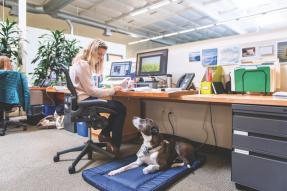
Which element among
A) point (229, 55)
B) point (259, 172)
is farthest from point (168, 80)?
point (259, 172)

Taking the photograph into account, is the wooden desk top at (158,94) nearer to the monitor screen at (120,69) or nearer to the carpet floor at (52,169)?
the carpet floor at (52,169)

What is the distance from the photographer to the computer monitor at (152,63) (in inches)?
86.0

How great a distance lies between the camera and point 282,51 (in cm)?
172

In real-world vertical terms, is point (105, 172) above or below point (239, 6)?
below

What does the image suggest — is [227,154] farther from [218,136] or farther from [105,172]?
[105,172]

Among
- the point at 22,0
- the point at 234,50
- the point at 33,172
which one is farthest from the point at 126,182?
the point at 22,0

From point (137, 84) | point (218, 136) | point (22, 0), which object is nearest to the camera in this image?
point (218, 136)

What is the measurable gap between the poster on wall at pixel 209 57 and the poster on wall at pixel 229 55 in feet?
0.19

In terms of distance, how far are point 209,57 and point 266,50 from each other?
0.54m

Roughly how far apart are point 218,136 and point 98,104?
1.34 m

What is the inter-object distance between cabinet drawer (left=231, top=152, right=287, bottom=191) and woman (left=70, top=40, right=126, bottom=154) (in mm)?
1007

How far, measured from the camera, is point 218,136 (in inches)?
86.2

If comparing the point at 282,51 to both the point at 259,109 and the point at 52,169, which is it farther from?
the point at 52,169

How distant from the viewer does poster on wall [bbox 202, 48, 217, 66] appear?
7.05ft
